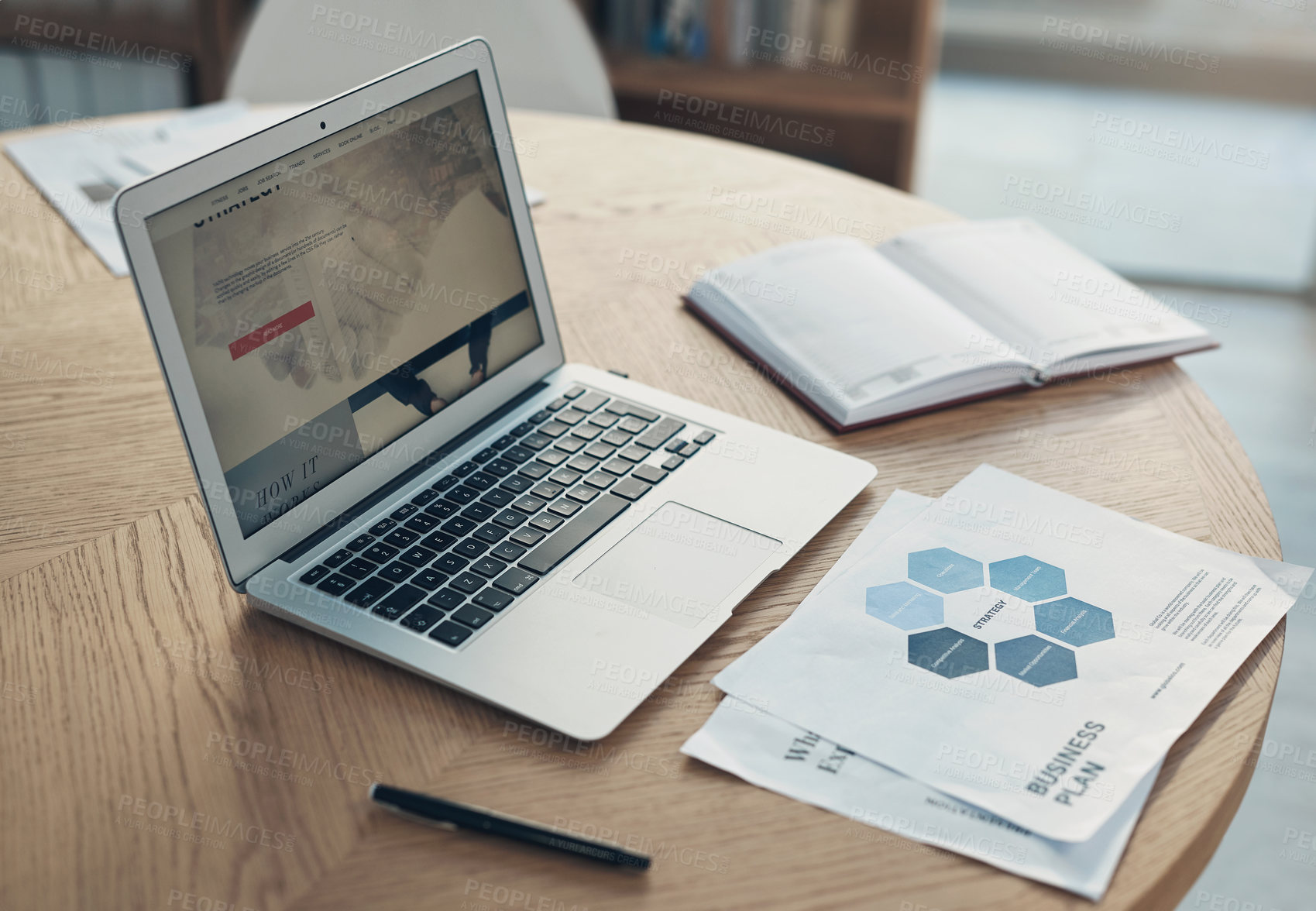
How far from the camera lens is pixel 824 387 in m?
0.94

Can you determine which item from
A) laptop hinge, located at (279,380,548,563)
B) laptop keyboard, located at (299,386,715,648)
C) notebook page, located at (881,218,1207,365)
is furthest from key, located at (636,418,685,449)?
notebook page, located at (881,218,1207,365)

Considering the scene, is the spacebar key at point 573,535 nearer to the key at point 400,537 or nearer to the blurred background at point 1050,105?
the key at point 400,537

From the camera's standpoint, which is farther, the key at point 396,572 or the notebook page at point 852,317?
the notebook page at point 852,317

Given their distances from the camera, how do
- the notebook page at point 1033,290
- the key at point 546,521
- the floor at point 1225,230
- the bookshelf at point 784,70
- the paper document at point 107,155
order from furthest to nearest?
the bookshelf at point 784,70 → the floor at point 1225,230 → the paper document at point 107,155 → the notebook page at point 1033,290 → the key at point 546,521

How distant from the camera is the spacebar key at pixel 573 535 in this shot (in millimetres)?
743

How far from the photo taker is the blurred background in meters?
1.67

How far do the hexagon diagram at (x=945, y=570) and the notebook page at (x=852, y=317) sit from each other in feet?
0.64

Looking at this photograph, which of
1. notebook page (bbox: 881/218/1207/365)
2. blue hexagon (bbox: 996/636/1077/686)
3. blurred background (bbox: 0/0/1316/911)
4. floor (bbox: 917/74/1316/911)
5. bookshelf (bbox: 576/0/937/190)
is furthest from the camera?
bookshelf (bbox: 576/0/937/190)

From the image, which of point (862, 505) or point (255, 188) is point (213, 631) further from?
point (862, 505)

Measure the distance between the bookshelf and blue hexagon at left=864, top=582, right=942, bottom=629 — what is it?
5.53 ft

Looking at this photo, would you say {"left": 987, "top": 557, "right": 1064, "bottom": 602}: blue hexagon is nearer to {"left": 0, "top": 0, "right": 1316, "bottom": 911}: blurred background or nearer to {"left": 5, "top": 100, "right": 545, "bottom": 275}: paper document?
{"left": 0, "top": 0, "right": 1316, "bottom": 911}: blurred background

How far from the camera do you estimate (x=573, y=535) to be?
770mm

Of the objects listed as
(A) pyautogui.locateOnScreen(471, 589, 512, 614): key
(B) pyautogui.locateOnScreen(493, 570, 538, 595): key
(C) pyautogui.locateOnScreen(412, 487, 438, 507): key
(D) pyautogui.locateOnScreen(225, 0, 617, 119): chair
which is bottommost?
(A) pyautogui.locateOnScreen(471, 589, 512, 614): key

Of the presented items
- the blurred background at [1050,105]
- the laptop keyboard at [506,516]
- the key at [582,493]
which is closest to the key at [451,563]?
the laptop keyboard at [506,516]
